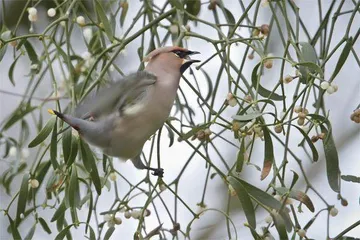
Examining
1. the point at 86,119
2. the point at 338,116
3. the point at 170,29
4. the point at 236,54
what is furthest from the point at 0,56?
the point at 338,116

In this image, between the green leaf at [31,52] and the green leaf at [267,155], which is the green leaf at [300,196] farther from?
the green leaf at [31,52]

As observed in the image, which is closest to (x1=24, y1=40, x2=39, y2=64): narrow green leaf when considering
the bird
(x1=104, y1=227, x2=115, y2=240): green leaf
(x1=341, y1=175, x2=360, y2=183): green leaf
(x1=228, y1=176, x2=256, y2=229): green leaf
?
the bird

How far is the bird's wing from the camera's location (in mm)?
1081

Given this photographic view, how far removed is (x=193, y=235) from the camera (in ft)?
4.93

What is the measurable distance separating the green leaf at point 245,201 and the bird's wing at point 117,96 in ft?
0.60

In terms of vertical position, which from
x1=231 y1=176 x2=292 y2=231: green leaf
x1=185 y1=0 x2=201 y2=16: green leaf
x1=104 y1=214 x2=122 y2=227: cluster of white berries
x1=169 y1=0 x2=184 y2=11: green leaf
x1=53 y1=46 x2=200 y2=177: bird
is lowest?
x1=231 y1=176 x2=292 y2=231: green leaf

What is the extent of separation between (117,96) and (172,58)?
0.43ft

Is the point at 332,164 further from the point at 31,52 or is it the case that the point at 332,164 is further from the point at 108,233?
the point at 31,52

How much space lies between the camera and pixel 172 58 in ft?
3.96

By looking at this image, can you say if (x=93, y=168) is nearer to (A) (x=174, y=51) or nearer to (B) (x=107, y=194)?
(A) (x=174, y=51)

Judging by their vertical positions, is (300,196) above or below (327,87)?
below

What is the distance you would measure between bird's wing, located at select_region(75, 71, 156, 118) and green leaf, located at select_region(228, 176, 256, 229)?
0.18 meters

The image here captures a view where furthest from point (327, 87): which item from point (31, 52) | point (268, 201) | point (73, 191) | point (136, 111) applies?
point (31, 52)

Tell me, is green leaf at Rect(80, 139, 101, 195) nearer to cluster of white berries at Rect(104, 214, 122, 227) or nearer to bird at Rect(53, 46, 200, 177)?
bird at Rect(53, 46, 200, 177)
